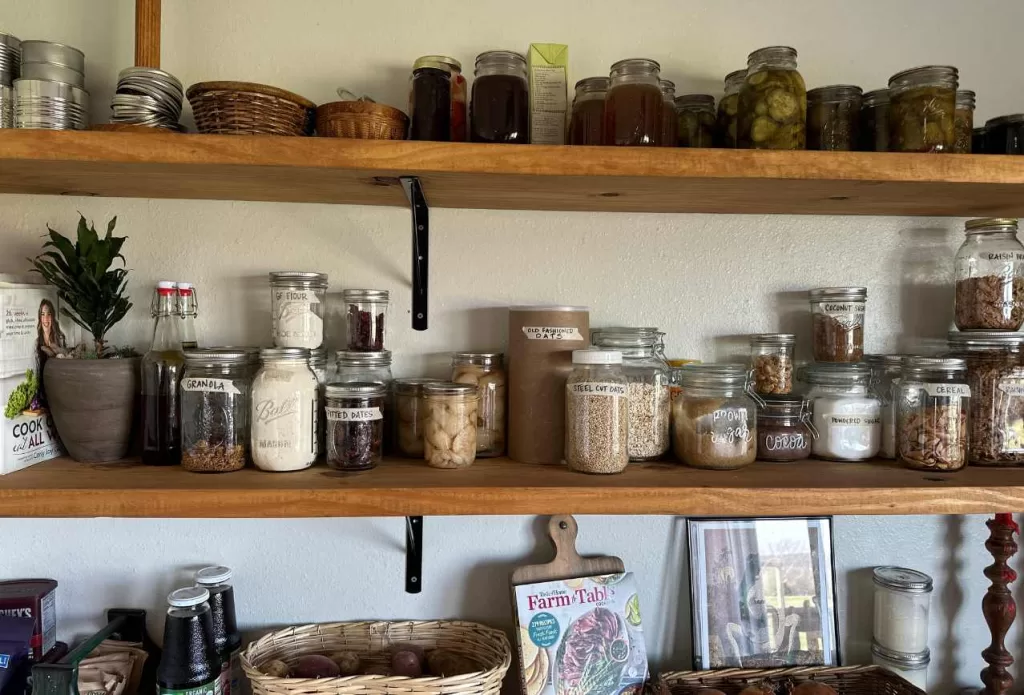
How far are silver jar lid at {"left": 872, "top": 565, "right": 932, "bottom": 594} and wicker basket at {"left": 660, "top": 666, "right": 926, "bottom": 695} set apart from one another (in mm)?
134

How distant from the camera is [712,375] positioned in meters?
1.00

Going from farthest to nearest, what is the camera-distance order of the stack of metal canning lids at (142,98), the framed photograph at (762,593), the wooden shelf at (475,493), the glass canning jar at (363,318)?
the framed photograph at (762,593), the glass canning jar at (363,318), the stack of metal canning lids at (142,98), the wooden shelf at (475,493)

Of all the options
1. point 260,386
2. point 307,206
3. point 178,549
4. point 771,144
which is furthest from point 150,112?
point 771,144

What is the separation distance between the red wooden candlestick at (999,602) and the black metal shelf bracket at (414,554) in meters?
0.97

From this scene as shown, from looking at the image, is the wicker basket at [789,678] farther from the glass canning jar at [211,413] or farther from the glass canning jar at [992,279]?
the glass canning jar at [211,413]

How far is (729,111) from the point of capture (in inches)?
41.1

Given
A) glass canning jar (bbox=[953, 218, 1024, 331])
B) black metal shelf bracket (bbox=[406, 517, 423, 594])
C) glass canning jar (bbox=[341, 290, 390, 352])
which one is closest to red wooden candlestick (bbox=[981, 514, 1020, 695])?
glass canning jar (bbox=[953, 218, 1024, 331])

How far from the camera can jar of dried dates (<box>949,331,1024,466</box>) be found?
3.30 ft

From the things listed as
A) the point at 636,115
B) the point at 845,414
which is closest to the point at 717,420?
the point at 845,414

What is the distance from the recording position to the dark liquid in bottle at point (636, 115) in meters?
0.93

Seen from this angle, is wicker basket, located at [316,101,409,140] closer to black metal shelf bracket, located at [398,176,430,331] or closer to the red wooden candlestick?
black metal shelf bracket, located at [398,176,430,331]

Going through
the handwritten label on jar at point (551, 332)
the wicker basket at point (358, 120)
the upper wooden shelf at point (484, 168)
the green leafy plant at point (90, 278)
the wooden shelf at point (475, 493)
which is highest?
the wicker basket at point (358, 120)

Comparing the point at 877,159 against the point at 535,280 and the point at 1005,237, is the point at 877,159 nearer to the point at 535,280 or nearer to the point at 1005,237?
the point at 1005,237

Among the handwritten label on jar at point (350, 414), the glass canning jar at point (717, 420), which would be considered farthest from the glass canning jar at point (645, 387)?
the handwritten label on jar at point (350, 414)
